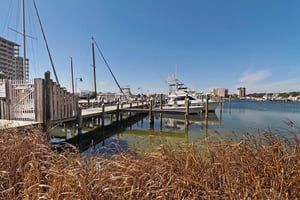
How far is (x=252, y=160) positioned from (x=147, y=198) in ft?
5.59

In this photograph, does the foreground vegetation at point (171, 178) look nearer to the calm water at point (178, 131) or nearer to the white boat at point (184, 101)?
the calm water at point (178, 131)

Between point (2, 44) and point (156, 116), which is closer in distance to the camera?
point (156, 116)

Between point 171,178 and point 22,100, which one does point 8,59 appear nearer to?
point 22,100

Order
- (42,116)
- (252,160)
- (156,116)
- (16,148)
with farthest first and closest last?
1. (156,116)
2. (42,116)
3. (16,148)
4. (252,160)

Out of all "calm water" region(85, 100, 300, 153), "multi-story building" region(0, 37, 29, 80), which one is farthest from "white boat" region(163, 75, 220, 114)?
"multi-story building" region(0, 37, 29, 80)

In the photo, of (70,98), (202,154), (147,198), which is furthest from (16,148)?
(70,98)

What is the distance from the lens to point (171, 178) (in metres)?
1.97

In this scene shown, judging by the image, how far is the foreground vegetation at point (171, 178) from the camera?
175cm

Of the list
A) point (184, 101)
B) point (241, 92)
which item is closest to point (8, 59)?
point (184, 101)

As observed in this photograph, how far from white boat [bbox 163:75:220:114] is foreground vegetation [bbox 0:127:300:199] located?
46.8 feet

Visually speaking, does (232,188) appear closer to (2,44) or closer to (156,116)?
(156,116)

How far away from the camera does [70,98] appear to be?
27.7ft

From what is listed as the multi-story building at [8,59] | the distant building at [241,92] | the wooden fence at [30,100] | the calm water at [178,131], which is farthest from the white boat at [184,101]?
the distant building at [241,92]

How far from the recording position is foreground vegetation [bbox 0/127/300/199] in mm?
1746
